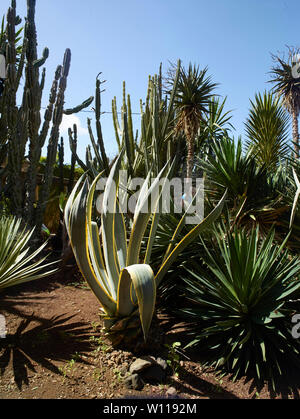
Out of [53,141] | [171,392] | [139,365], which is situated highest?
[53,141]

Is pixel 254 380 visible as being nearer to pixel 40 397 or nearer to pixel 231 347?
pixel 231 347

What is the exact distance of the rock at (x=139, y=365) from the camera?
7.61 ft

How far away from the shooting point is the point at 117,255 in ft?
9.43

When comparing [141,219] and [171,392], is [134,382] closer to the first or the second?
[171,392]

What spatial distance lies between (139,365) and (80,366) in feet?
1.45

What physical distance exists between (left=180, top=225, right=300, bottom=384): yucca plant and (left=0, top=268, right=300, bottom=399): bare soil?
0.14m

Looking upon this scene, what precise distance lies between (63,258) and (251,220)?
260 centimetres

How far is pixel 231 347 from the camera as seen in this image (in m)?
2.58

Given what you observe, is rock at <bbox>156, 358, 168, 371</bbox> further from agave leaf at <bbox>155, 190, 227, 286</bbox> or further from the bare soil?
agave leaf at <bbox>155, 190, 227, 286</bbox>

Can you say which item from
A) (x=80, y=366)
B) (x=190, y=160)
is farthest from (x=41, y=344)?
(x=190, y=160)

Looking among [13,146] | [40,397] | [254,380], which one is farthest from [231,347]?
[13,146]

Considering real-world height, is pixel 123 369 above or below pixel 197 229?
below

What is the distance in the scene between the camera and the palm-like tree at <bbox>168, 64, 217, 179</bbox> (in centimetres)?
630

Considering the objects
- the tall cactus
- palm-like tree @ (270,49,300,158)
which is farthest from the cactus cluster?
palm-like tree @ (270,49,300,158)
